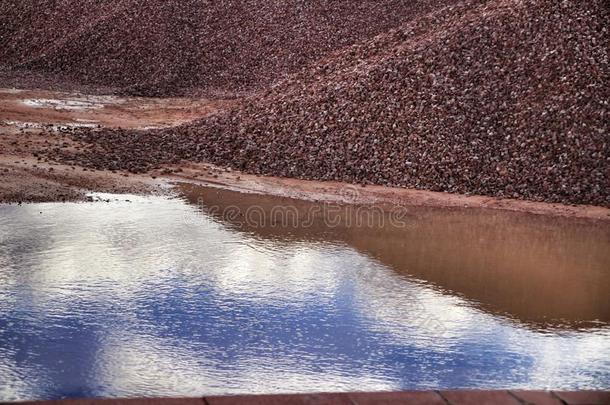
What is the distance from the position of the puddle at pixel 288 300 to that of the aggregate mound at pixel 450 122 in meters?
1.47

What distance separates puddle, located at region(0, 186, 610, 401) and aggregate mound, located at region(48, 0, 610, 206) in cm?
147

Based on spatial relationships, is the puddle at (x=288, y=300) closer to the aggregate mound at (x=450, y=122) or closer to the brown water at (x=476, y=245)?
the brown water at (x=476, y=245)

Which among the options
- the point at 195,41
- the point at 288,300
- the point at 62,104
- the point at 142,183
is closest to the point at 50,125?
the point at 62,104

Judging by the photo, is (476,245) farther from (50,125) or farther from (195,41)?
(195,41)

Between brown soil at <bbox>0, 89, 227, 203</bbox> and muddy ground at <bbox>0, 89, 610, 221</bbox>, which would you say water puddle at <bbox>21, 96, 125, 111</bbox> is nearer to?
brown soil at <bbox>0, 89, 227, 203</bbox>

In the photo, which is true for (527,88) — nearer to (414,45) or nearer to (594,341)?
(414,45)

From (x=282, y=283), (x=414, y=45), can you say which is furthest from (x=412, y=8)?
(x=282, y=283)

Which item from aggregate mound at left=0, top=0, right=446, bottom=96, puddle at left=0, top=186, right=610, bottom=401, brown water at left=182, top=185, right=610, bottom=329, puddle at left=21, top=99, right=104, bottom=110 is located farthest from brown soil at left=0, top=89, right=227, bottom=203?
aggregate mound at left=0, top=0, right=446, bottom=96

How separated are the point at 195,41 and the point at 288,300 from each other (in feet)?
50.1

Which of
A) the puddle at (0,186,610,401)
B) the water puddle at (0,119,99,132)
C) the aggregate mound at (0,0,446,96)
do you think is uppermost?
the aggregate mound at (0,0,446,96)

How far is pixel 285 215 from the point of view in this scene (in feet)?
33.9

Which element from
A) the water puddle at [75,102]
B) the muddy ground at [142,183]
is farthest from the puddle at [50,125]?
the water puddle at [75,102]

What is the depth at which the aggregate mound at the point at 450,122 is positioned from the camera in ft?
39.0

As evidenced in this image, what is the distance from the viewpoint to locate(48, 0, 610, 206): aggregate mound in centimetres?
1187
